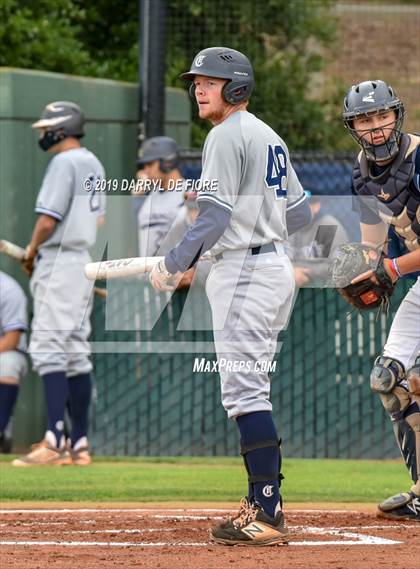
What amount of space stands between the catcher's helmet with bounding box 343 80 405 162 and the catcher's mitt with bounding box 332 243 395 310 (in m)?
0.49

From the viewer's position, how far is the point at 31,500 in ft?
27.0

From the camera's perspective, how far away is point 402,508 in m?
6.99

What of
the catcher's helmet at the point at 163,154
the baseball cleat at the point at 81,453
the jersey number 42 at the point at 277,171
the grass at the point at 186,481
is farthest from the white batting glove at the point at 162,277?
the catcher's helmet at the point at 163,154

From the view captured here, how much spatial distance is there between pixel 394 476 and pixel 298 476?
67 centimetres

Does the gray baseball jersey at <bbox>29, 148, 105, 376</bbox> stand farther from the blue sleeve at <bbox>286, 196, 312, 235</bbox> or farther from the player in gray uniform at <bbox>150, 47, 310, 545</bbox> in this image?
the player in gray uniform at <bbox>150, 47, 310, 545</bbox>

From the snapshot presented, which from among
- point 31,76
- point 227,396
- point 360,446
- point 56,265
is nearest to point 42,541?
point 227,396

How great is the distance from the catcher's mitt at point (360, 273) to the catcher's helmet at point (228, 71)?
1.11m

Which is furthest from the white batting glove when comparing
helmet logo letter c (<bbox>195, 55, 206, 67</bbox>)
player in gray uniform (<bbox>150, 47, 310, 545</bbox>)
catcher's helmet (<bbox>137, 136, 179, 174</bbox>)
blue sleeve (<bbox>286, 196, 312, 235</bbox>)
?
catcher's helmet (<bbox>137, 136, 179, 174</bbox>)

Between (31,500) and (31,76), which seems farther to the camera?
(31,76)

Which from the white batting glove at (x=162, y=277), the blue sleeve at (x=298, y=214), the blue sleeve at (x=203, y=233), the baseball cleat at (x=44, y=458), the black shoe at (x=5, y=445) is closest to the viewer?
the blue sleeve at (x=203, y=233)

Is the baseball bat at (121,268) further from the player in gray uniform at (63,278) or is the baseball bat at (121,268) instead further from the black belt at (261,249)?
the player in gray uniform at (63,278)

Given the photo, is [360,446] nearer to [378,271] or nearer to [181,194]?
[181,194]

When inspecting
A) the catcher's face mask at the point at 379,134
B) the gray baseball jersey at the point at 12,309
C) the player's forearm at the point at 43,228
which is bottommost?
the gray baseball jersey at the point at 12,309

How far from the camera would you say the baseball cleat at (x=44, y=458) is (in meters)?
9.77
